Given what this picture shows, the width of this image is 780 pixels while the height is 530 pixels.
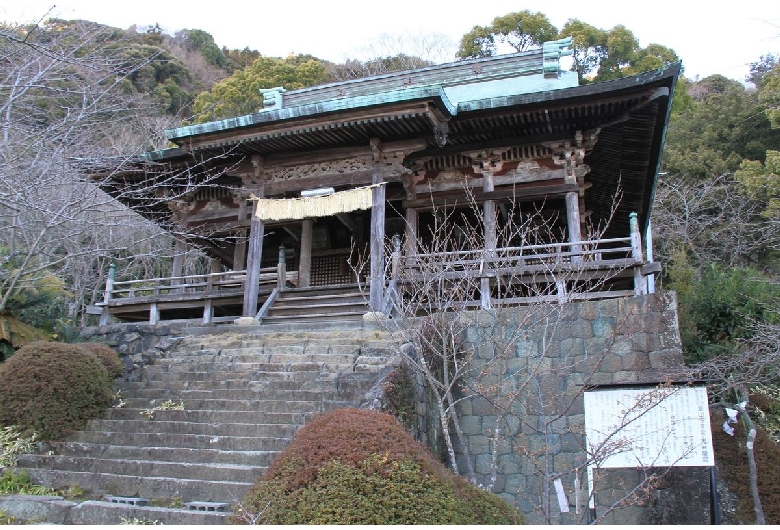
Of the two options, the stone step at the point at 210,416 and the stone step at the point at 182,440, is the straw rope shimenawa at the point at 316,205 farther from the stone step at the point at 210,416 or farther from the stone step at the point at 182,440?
the stone step at the point at 182,440

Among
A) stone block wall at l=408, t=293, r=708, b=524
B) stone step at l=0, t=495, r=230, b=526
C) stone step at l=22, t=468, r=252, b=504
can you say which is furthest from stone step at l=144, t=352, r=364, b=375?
stone step at l=0, t=495, r=230, b=526

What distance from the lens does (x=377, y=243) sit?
35.3ft

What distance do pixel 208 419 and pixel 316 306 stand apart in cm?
442

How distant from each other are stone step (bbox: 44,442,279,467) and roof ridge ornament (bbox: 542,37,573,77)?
499 inches

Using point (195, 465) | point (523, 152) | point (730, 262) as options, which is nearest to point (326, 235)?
point (523, 152)

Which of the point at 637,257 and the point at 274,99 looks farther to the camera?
the point at 274,99

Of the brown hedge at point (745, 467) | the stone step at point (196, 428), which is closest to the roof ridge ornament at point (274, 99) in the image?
the stone step at point (196, 428)

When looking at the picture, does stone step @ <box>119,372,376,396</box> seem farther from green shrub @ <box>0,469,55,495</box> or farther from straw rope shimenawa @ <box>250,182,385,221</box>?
straw rope shimenawa @ <box>250,182,385,221</box>

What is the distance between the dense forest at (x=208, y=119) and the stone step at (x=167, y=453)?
246cm

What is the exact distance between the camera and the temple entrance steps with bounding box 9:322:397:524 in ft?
18.5

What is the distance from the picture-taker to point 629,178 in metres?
12.9

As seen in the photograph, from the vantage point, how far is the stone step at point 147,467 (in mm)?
5745

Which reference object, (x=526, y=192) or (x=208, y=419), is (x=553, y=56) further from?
(x=208, y=419)

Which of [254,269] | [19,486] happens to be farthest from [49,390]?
[254,269]
